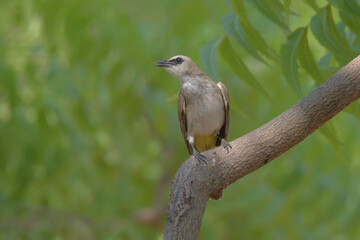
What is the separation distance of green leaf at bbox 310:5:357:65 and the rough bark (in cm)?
41

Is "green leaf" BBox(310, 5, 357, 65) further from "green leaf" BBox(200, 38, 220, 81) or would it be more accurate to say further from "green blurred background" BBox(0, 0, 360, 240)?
"green blurred background" BBox(0, 0, 360, 240)

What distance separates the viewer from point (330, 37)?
2998mm

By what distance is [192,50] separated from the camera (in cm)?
582

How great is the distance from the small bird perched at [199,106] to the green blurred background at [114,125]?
1.41 ft

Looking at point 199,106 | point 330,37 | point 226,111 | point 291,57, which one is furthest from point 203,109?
point 330,37

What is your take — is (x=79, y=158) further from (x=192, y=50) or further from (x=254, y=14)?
(x=254, y=14)

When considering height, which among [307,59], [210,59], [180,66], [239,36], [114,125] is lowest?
[307,59]

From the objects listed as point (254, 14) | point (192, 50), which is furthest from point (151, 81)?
point (254, 14)

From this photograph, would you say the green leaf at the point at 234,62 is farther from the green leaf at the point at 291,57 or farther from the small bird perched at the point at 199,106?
the small bird perched at the point at 199,106

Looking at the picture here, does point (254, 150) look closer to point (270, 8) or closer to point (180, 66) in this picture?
point (270, 8)

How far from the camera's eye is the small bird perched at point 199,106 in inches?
186

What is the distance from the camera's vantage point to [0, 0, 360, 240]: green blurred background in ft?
18.5

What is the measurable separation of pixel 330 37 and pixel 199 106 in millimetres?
1919

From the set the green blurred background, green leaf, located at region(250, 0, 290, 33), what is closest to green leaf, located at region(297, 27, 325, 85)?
green leaf, located at region(250, 0, 290, 33)
